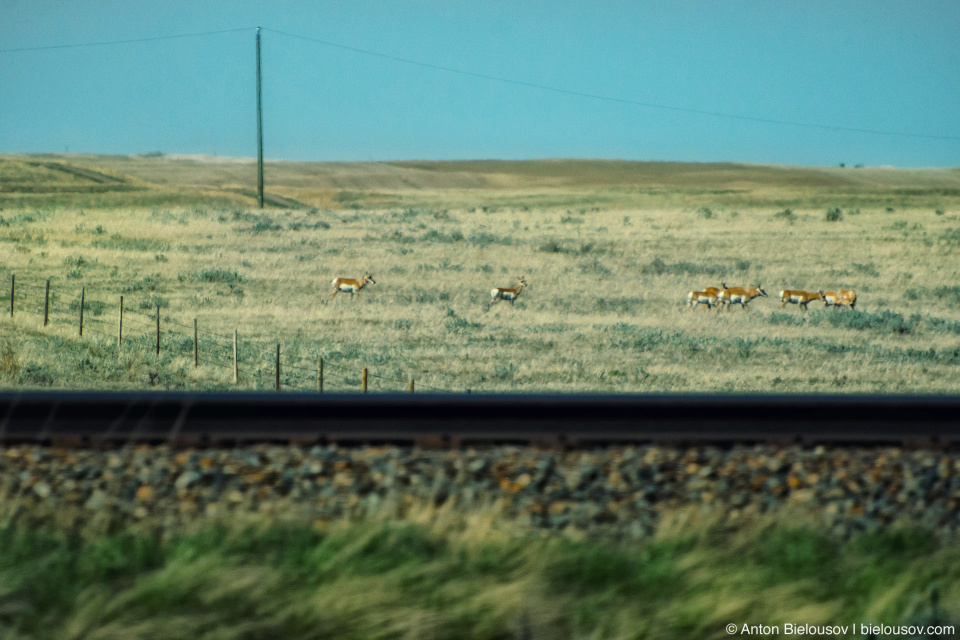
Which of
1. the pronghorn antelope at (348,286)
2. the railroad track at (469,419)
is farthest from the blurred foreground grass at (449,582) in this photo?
the pronghorn antelope at (348,286)

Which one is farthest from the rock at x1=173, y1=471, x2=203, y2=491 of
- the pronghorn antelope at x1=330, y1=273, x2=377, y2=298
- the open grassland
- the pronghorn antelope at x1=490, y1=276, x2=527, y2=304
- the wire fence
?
the pronghorn antelope at x1=330, y1=273, x2=377, y2=298

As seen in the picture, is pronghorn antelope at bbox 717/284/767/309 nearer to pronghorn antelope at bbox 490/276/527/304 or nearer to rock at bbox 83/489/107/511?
pronghorn antelope at bbox 490/276/527/304

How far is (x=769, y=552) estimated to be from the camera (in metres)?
6.63

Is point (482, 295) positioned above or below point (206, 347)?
above

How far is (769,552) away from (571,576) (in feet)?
4.74

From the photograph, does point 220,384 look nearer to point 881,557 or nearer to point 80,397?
point 80,397

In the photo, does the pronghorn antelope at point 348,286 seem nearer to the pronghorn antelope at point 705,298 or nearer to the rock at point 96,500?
the pronghorn antelope at point 705,298

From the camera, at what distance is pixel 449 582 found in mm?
5973

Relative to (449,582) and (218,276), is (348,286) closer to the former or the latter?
(218,276)

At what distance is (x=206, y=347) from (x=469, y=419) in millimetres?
13632

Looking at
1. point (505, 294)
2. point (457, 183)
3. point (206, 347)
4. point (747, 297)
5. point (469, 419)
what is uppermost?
point (457, 183)

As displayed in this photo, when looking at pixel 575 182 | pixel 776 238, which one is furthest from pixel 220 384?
pixel 575 182

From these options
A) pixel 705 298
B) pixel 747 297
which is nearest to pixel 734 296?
pixel 747 297

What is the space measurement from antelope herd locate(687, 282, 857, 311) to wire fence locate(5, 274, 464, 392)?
12991mm
